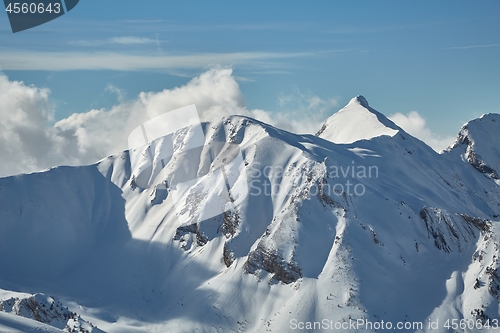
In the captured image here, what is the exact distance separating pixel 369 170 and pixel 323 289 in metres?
48.7

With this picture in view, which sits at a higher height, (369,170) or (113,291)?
(369,170)

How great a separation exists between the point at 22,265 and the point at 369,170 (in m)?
109

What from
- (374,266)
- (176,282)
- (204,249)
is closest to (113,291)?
(176,282)

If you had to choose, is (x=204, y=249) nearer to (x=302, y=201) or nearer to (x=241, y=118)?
(x=302, y=201)

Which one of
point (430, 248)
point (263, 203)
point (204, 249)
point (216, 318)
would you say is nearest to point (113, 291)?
point (204, 249)

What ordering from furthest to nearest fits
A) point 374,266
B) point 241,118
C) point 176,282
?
point 241,118 < point 176,282 < point 374,266

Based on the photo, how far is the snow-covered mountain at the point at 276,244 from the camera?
12244cm

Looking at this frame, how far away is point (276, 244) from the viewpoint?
133 metres

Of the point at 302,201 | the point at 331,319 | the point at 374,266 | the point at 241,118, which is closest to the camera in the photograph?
the point at 331,319

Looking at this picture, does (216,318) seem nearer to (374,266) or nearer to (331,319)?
(331,319)

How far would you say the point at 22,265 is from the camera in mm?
169750

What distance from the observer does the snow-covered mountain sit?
4820 inches

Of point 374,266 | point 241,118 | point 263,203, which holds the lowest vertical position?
point 374,266

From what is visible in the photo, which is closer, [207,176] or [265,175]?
[265,175]
